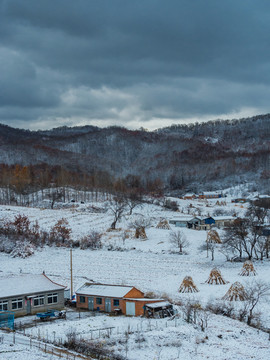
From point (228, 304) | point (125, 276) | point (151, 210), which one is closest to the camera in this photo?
point (228, 304)

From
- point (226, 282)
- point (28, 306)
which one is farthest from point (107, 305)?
point (226, 282)

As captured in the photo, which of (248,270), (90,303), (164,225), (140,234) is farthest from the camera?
(164,225)

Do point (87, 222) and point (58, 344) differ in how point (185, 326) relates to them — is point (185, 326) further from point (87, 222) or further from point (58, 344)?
point (87, 222)

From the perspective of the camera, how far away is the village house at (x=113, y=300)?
864 inches

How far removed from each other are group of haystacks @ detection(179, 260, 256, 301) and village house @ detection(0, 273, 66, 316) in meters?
8.93

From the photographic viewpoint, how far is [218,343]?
57.2 feet

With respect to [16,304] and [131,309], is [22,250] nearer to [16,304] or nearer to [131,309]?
[16,304]

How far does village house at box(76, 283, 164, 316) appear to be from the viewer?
22.0m

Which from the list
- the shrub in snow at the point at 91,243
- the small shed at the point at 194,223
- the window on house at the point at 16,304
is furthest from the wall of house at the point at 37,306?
the small shed at the point at 194,223

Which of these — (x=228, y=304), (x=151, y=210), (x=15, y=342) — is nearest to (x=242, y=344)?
(x=228, y=304)

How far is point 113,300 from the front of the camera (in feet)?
74.3

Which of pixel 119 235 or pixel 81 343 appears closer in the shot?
pixel 81 343

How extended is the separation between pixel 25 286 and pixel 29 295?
720mm

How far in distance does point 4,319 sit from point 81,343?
5.56 m
